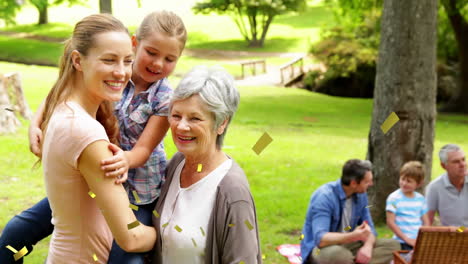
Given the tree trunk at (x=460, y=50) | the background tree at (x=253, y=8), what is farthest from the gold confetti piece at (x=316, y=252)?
the background tree at (x=253, y=8)

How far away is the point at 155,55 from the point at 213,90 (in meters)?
0.44

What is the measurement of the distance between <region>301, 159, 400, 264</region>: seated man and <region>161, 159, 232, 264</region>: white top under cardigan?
326 cm

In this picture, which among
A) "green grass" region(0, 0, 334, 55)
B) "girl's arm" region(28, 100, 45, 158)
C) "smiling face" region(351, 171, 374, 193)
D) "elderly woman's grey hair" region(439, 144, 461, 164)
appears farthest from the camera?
"green grass" region(0, 0, 334, 55)

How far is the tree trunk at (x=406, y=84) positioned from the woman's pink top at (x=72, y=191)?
5.96 meters

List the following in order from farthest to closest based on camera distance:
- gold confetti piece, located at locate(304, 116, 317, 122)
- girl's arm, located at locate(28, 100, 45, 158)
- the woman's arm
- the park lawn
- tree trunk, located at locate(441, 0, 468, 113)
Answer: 1. gold confetti piece, located at locate(304, 116, 317, 122)
2. tree trunk, located at locate(441, 0, 468, 113)
3. the park lawn
4. girl's arm, located at locate(28, 100, 45, 158)
5. the woman's arm

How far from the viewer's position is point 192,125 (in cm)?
260

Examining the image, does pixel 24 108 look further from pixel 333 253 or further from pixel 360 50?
pixel 360 50

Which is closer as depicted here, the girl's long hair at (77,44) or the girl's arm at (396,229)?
the girl's long hair at (77,44)

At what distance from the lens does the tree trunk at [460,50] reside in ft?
62.7

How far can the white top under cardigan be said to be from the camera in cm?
263

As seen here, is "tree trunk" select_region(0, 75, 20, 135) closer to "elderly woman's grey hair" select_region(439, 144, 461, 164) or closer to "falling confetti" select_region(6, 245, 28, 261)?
"elderly woman's grey hair" select_region(439, 144, 461, 164)

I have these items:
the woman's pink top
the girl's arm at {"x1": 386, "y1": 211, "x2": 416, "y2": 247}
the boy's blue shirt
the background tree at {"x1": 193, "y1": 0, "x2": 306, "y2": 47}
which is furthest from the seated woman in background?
the background tree at {"x1": 193, "y1": 0, "x2": 306, "y2": 47}

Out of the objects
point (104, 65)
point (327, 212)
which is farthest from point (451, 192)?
point (104, 65)

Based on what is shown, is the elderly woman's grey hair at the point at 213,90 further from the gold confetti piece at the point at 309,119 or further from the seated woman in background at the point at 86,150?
the gold confetti piece at the point at 309,119
